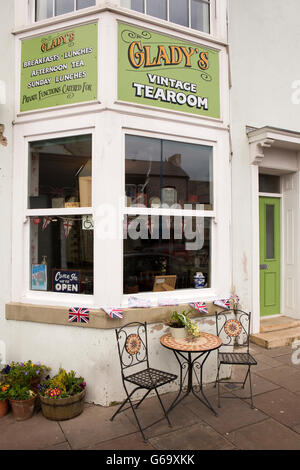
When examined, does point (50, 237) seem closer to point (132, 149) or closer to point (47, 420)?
point (132, 149)

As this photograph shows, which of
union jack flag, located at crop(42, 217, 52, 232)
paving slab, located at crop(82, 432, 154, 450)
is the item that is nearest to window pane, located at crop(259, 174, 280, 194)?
union jack flag, located at crop(42, 217, 52, 232)

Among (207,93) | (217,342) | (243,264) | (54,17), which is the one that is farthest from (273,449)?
(54,17)

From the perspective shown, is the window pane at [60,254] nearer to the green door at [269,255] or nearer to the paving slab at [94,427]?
the paving slab at [94,427]

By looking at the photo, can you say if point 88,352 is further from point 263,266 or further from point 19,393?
point 263,266

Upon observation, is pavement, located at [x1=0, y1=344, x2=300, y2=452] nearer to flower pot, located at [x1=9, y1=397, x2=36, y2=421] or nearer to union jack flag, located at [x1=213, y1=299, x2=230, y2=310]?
flower pot, located at [x1=9, y1=397, x2=36, y2=421]

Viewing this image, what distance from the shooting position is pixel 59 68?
4.11m

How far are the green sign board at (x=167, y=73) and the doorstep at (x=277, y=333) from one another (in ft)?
12.5

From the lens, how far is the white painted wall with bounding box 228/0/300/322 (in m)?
5.69

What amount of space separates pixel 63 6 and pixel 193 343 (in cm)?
456

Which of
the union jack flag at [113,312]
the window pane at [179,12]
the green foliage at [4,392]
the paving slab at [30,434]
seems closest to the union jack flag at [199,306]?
the union jack flag at [113,312]

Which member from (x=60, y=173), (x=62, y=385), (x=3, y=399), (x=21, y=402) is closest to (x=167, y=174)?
(x=60, y=173)

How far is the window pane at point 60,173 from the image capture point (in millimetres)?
4141

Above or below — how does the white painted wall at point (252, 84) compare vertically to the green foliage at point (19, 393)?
above

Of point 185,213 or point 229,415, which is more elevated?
point 185,213
